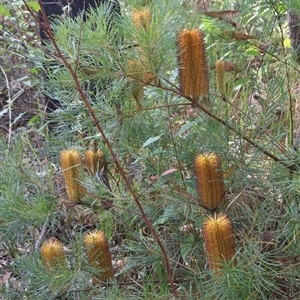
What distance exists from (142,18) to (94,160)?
465 millimetres

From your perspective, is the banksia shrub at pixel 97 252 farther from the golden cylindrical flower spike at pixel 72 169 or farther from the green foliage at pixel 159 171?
the golden cylindrical flower spike at pixel 72 169

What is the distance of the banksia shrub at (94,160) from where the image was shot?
5.83 feet

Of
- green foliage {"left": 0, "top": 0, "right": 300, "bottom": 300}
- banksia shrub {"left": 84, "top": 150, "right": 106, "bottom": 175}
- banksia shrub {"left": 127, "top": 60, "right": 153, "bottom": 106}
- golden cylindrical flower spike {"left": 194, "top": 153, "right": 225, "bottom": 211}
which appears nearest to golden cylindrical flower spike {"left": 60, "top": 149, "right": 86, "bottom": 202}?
green foliage {"left": 0, "top": 0, "right": 300, "bottom": 300}

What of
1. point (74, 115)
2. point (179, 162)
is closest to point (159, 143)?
point (179, 162)

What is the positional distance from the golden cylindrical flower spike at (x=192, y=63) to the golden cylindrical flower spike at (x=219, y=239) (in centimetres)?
32

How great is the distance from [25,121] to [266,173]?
2.46 m

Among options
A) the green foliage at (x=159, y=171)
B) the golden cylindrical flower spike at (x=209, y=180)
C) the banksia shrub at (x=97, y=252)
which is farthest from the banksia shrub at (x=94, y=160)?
the golden cylindrical flower spike at (x=209, y=180)

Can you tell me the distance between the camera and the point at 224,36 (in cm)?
181

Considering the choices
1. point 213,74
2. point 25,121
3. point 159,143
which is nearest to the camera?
point 159,143

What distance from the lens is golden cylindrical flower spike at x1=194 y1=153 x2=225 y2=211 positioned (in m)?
1.45

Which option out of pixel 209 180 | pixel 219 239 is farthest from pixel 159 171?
pixel 219 239

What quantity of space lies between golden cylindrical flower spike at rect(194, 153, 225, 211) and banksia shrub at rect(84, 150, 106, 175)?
15.5 inches

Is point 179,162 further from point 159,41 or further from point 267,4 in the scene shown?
point 267,4

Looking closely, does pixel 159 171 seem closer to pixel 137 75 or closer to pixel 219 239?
pixel 137 75
